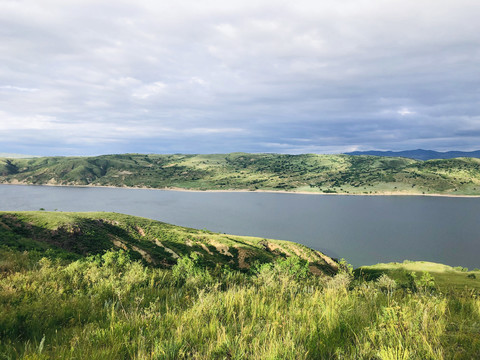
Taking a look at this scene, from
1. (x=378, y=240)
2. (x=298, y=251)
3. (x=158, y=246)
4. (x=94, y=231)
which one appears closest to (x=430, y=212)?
(x=378, y=240)

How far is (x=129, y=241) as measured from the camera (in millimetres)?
52594

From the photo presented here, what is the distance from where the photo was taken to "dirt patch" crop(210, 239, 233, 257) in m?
58.6

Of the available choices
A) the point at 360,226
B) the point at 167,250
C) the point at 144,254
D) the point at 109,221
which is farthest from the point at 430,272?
the point at 109,221

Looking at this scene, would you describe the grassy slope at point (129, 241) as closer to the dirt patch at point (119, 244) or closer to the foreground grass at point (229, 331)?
the dirt patch at point (119, 244)

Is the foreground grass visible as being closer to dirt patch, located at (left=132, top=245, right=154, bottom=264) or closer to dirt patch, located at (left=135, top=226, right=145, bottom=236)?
dirt patch, located at (left=132, top=245, right=154, bottom=264)

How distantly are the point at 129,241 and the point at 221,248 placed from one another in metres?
21.1

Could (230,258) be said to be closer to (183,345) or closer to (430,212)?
(183,345)

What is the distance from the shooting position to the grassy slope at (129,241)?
3950cm

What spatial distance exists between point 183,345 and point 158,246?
53.3m

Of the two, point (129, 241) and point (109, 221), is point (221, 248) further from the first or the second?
point (109, 221)

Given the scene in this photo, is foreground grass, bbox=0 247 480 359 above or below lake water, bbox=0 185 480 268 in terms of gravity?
above

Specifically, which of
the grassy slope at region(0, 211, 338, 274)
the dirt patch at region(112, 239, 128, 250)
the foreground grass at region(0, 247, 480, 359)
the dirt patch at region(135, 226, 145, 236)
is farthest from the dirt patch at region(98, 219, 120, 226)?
the foreground grass at region(0, 247, 480, 359)

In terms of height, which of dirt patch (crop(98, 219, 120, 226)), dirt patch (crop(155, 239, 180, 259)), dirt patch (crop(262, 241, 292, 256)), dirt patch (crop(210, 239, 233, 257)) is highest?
dirt patch (crop(98, 219, 120, 226))

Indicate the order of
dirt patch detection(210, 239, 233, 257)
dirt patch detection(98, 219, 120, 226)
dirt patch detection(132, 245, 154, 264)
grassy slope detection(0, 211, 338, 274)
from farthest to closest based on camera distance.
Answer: dirt patch detection(98, 219, 120, 226), dirt patch detection(210, 239, 233, 257), dirt patch detection(132, 245, 154, 264), grassy slope detection(0, 211, 338, 274)
